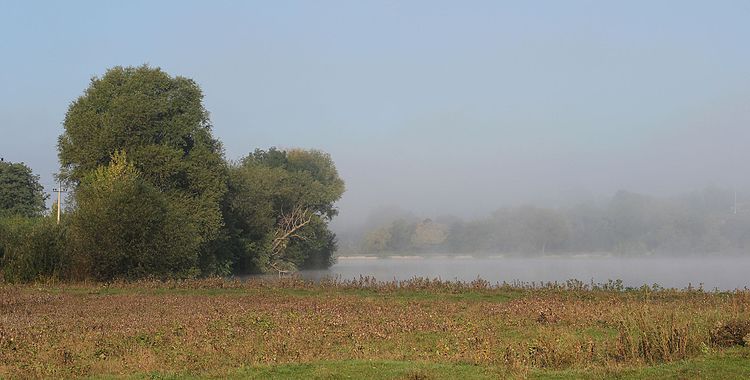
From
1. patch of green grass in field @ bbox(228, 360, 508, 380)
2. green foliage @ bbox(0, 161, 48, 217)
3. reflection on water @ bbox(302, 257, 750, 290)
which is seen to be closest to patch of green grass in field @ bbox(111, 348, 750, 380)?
patch of green grass in field @ bbox(228, 360, 508, 380)

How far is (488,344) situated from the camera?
15539 millimetres

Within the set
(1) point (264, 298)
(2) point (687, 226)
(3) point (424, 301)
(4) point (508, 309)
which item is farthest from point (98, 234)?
(2) point (687, 226)

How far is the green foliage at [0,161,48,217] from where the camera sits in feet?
326

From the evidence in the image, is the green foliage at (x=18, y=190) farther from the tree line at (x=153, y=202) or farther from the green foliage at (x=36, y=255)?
the green foliage at (x=36, y=255)

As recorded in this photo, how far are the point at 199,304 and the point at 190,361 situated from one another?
12.2m

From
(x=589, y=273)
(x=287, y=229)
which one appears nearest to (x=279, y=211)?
(x=287, y=229)

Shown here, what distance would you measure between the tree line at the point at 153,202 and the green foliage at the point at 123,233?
6 centimetres

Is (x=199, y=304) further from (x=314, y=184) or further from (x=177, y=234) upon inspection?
(x=314, y=184)

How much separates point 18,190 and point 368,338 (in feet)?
317

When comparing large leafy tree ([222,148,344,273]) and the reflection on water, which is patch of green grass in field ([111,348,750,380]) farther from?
large leafy tree ([222,148,344,273])

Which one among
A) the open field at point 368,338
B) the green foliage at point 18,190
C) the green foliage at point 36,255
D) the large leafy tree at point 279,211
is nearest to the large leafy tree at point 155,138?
the large leafy tree at point 279,211

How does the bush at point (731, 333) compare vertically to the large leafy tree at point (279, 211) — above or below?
below

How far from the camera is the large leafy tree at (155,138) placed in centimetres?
5984

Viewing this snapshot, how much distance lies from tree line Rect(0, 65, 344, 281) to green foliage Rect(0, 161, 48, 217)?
154mm
